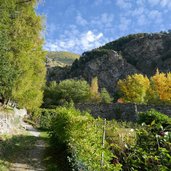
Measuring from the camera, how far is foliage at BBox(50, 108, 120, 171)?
814 cm

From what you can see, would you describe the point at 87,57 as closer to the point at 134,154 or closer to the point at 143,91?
the point at 143,91

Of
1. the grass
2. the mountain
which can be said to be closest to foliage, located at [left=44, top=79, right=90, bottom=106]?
the mountain

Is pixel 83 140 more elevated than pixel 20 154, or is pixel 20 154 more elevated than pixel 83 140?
pixel 83 140

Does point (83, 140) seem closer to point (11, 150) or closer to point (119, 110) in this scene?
point (11, 150)

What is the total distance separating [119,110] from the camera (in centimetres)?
4044

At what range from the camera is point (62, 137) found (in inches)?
582

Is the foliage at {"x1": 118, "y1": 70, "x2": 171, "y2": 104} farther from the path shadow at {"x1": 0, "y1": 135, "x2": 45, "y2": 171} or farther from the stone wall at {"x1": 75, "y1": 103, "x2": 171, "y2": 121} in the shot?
the path shadow at {"x1": 0, "y1": 135, "x2": 45, "y2": 171}

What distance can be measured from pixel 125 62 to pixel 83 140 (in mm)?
83930

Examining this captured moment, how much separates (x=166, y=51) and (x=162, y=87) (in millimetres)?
42302

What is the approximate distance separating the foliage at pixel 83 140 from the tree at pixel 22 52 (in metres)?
5.47

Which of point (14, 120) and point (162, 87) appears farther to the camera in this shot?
point (162, 87)

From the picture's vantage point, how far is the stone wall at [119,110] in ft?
124

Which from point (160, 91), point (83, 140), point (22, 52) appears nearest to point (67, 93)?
point (160, 91)

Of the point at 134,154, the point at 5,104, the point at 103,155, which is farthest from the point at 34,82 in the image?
the point at 134,154
